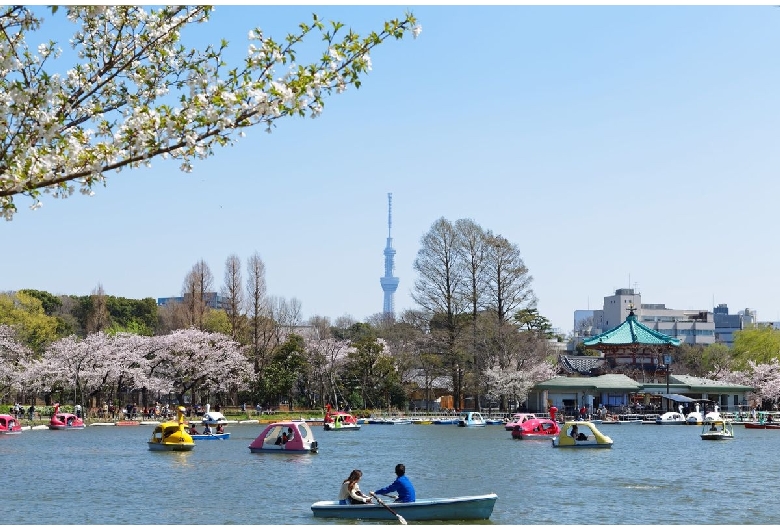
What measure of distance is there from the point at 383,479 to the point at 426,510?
10.8m

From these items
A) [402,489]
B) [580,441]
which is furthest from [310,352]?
[402,489]

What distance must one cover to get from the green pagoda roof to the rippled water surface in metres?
39.3

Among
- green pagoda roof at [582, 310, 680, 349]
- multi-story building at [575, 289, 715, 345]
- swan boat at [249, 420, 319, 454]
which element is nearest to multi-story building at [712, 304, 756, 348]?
multi-story building at [575, 289, 715, 345]

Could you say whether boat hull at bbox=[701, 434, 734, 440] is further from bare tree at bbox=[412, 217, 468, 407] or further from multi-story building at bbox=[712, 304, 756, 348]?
multi-story building at bbox=[712, 304, 756, 348]

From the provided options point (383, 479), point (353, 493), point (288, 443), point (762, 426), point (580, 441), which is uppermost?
point (353, 493)

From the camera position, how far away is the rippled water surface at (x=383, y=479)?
77.4 ft

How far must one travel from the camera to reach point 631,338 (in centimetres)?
9169

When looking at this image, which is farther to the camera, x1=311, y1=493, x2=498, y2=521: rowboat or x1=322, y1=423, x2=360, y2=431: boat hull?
x1=322, y1=423, x2=360, y2=431: boat hull

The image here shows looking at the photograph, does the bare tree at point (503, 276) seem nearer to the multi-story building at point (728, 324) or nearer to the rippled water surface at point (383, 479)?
the rippled water surface at point (383, 479)

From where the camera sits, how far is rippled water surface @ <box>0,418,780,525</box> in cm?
2358

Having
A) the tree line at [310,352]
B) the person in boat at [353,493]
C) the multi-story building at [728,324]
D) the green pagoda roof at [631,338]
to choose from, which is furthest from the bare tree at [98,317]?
the multi-story building at [728,324]

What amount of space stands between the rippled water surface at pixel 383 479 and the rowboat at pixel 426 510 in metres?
0.53

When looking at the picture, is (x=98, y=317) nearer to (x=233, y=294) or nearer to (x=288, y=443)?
(x=233, y=294)

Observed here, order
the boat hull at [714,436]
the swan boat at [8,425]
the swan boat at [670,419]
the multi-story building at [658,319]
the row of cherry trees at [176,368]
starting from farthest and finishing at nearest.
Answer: the multi-story building at [658,319] < the swan boat at [670,419] < the row of cherry trees at [176,368] < the boat hull at [714,436] < the swan boat at [8,425]
